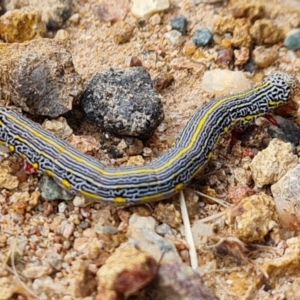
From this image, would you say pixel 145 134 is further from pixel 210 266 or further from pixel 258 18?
pixel 258 18

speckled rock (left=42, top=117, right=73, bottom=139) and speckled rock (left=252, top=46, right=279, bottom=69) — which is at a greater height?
speckled rock (left=252, top=46, right=279, bottom=69)

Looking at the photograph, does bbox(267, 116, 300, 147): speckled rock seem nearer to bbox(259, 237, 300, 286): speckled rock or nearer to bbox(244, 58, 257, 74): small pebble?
bbox(244, 58, 257, 74): small pebble

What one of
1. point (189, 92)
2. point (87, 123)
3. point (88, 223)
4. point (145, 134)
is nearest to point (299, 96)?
point (189, 92)

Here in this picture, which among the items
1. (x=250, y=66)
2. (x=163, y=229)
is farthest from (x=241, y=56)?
(x=163, y=229)

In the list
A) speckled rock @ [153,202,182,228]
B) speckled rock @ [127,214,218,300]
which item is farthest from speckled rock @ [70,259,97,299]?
speckled rock @ [153,202,182,228]

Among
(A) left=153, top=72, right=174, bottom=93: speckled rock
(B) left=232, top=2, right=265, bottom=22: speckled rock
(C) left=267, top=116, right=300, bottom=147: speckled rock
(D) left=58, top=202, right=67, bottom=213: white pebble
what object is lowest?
(D) left=58, top=202, right=67, bottom=213: white pebble

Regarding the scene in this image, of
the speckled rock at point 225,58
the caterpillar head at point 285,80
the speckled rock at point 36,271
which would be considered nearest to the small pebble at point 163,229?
the speckled rock at point 36,271
